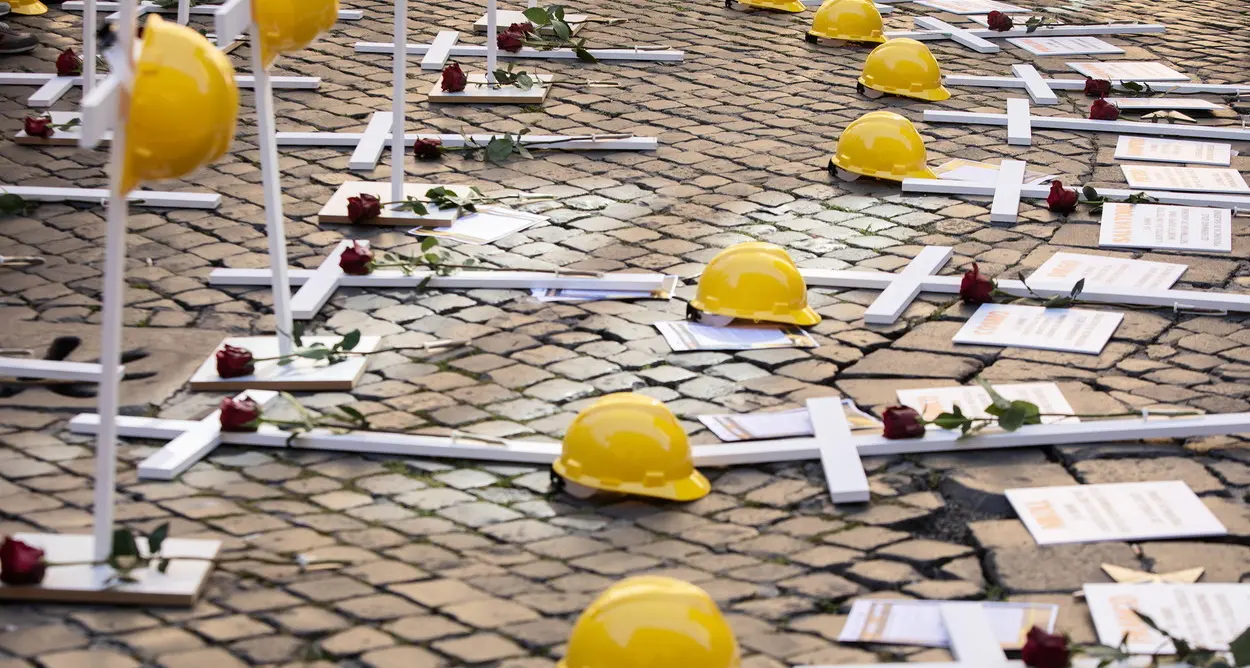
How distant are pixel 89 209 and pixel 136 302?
1.21 meters

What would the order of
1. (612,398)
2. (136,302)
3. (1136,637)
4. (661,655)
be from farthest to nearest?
(136,302)
(612,398)
(1136,637)
(661,655)

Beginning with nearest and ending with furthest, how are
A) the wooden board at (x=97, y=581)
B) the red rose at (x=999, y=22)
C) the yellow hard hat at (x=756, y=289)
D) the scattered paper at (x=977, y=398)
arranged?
the wooden board at (x=97, y=581) < the scattered paper at (x=977, y=398) < the yellow hard hat at (x=756, y=289) < the red rose at (x=999, y=22)

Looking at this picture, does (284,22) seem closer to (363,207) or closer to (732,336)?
(363,207)

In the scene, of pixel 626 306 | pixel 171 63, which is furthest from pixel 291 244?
pixel 171 63

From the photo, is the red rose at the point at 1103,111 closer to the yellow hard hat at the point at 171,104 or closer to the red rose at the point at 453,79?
the red rose at the point at 453,79

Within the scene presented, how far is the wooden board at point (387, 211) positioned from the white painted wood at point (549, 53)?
2.58 meters

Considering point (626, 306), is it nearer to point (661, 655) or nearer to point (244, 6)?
point (244, 6)

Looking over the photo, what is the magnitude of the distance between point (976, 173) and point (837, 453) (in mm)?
3349

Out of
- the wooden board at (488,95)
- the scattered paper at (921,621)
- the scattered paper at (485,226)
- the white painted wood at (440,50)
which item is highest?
the white painted wood at (440,50)

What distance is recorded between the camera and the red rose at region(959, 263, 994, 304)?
6.21 meters

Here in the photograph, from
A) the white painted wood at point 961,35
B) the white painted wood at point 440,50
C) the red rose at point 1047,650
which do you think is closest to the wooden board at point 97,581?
the red rose at point 1047,650

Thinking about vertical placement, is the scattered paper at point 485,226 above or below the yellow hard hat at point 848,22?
below

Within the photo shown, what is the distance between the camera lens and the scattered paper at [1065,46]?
A: 34.2ft

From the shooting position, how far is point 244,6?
4883 millimetres
